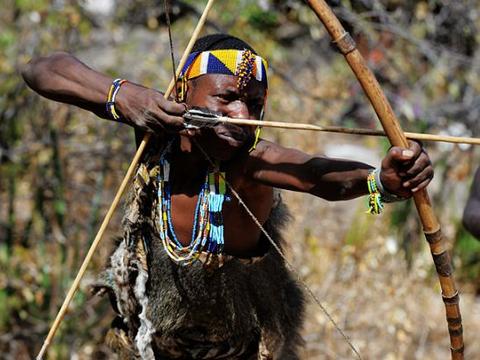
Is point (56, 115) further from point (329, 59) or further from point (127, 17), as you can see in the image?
point (329, 59)

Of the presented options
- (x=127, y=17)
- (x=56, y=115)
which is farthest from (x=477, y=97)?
(x=56, y=115)

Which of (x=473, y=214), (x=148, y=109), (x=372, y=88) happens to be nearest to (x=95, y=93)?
(x=148, y=109)

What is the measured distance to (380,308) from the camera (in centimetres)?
570

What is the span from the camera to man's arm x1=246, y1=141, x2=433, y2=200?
94.5 inches

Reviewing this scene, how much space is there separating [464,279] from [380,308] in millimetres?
1117

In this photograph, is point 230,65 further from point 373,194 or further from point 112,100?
point 373,194

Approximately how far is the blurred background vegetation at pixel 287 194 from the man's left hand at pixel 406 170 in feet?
9.42

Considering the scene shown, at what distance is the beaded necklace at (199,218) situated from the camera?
3.04 m

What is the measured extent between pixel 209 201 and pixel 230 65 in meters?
0.49

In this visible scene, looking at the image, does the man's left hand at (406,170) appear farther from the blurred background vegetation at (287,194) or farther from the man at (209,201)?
the blurred background vegetation at (287,194)

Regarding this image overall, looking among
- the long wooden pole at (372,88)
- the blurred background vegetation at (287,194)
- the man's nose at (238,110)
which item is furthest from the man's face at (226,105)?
the blurred background vegetation at (287,194)

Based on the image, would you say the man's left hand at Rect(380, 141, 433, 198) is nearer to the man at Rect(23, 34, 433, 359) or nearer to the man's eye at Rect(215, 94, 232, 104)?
the man at Rect(23, 34, 433, 359)

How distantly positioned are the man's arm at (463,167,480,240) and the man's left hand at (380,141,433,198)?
4.06ft

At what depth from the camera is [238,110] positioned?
283 centimetres
